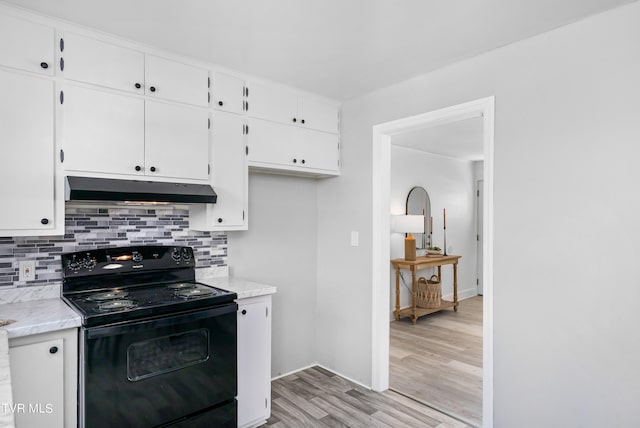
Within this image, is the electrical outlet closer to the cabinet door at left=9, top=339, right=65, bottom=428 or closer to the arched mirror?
the cabinet door at left=9, top=339, right=65, bottom=428

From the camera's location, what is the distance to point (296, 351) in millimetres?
3535

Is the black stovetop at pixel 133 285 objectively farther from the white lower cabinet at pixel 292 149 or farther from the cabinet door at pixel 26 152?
the white lower cabinet at pixel 292 149

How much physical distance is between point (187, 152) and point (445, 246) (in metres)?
4.83

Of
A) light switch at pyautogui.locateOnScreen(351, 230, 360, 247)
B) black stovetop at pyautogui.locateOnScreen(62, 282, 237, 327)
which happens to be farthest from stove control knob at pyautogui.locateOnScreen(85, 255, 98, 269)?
light switch at pyautogui.locateOnScreen(351, 230, 360, 247)

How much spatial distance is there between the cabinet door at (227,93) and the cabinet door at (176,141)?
140mm

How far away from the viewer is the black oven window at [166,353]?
1.97 m

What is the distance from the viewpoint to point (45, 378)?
1.76 meters

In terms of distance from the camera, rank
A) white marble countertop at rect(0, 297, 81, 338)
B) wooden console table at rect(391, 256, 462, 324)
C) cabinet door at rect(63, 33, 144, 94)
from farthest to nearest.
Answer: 1. wooden console table at rect(391, 256, 462, 324)
2. cabinet door at rect(63, 33, 144, 94)
3. white marble countertop at rect(0, 297, 81, 338)

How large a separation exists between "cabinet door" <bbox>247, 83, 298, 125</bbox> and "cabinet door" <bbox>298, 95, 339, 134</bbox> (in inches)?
3.2

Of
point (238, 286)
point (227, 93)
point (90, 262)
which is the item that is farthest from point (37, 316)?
point (227, 93)

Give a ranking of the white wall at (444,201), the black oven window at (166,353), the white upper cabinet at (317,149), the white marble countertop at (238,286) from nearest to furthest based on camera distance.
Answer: the black oven window at (166,353)
the white marble countertop at (238,286)
the white upper cabinet at (317,149)
the white wall at (444,201)

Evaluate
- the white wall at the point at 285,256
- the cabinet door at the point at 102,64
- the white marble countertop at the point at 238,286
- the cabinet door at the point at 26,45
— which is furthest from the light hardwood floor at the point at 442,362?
the cabinet door at the point at 26,45

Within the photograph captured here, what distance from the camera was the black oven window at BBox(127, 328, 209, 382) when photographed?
197cm

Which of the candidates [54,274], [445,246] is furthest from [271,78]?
[445,246]
